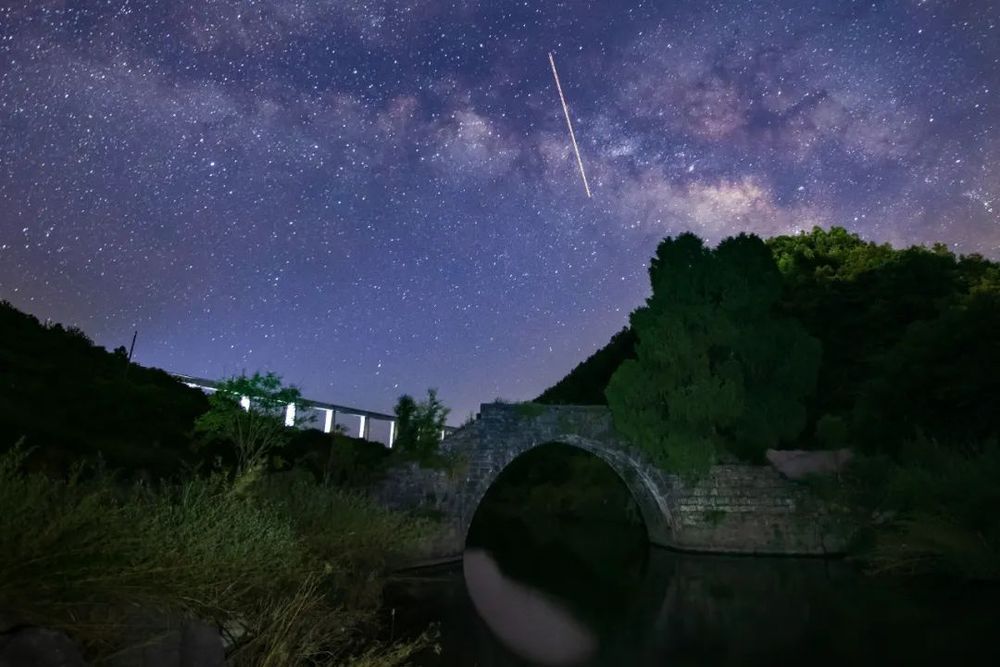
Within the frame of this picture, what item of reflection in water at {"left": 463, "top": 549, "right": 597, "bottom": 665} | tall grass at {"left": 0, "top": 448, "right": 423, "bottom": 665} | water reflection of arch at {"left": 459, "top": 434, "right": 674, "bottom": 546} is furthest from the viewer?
water reflection of arch at {"left": 459, "top": 434, "right": 674, "bottom": 546}

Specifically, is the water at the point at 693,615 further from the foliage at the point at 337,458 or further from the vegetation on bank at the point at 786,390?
the foliage at the point at 337,458

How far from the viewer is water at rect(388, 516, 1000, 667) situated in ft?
26.5

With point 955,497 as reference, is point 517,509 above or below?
below

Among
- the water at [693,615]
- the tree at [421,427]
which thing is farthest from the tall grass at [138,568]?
the tree at [421,427]

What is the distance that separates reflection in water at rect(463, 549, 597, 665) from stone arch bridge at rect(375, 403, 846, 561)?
312 cm

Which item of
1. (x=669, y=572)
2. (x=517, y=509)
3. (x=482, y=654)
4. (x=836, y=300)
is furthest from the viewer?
(x=517, y=509)

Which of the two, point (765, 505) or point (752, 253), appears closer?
point (765, 505)

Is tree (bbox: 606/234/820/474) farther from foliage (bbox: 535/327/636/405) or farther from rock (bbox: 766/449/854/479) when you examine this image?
foliage (bbox: 535/327/636/405)

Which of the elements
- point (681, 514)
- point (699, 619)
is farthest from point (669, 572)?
point (699, 619)

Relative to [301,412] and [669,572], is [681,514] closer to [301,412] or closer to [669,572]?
[669,572]

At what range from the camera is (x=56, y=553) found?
317 cm

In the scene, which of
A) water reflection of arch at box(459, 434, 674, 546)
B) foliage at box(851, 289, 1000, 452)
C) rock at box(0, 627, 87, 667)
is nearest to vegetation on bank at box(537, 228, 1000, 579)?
foliage at box(851, 289, 1000, 452)

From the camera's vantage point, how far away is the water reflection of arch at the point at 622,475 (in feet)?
58.7

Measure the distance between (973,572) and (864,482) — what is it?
5.27 m
